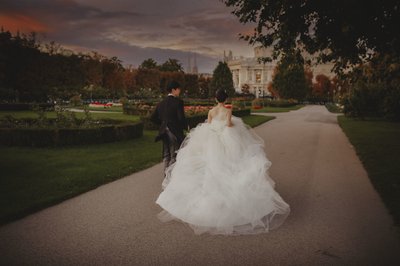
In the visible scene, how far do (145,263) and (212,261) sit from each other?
75cm

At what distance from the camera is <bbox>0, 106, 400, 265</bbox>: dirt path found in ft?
12.7

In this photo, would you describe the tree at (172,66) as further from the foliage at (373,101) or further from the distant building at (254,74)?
the foliage at (373,101)

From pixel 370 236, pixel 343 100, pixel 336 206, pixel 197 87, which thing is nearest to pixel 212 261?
pixel 370 236

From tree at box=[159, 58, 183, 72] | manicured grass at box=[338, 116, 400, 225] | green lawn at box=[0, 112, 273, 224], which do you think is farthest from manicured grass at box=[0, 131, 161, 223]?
tree at box=[159, 58, 183, 72]

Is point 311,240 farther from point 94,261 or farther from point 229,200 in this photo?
point 94,261

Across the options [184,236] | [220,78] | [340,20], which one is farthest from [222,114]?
[220,78]

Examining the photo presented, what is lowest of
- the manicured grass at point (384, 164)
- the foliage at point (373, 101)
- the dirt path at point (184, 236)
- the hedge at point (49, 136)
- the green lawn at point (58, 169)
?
the manicured grass at point (384, 164)

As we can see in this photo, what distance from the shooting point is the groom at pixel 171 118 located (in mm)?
6730

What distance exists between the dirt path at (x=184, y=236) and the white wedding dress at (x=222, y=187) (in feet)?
0.70

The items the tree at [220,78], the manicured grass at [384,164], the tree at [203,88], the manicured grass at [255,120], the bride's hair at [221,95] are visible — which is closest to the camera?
the bride's hair at [221,95]

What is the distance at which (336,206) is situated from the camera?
5.73 m

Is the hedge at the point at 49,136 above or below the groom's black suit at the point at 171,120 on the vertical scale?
below

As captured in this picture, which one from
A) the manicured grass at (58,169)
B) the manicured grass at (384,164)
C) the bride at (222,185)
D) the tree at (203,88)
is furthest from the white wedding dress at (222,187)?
the tree at (203,88)

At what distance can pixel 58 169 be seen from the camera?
8367 millimetres
